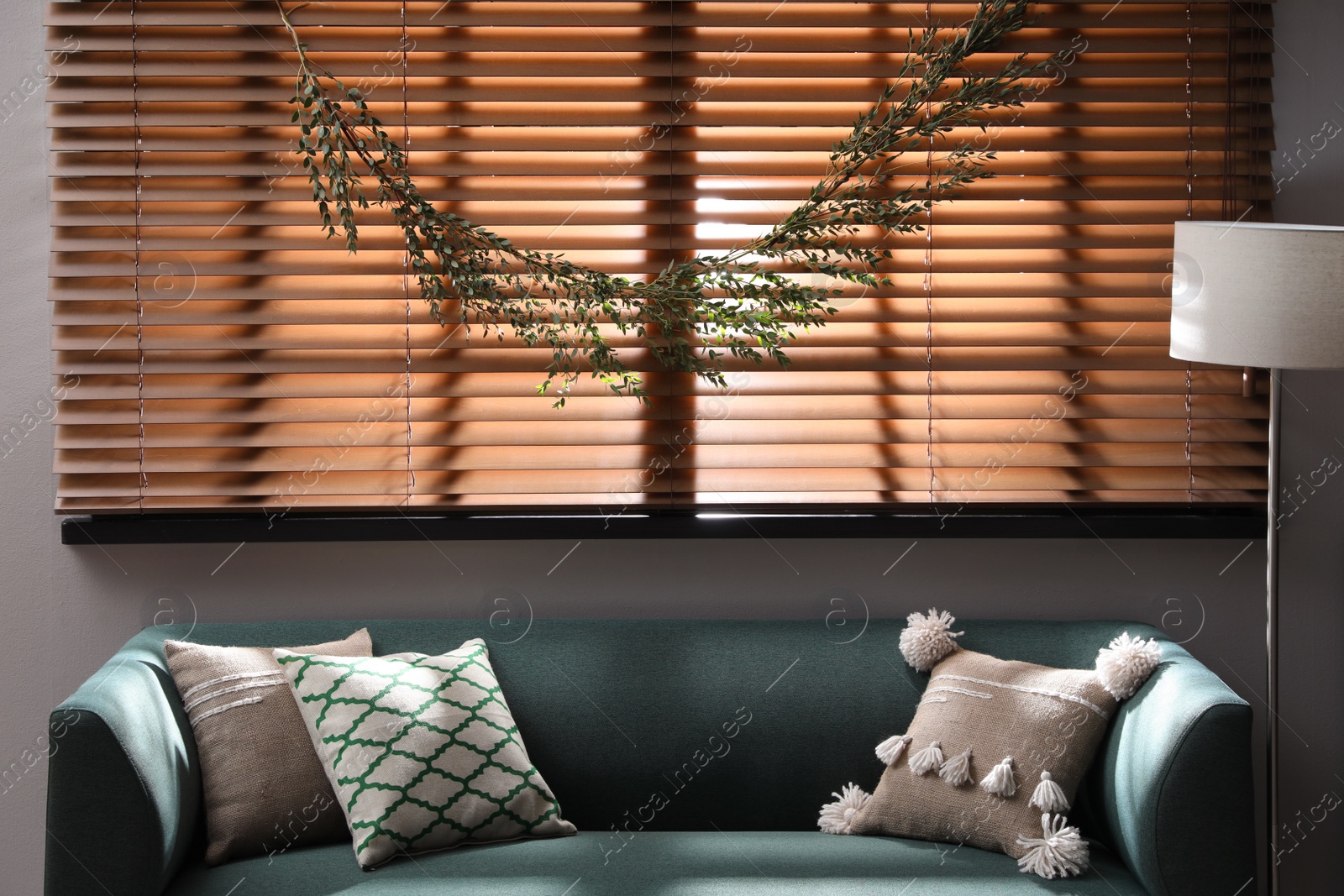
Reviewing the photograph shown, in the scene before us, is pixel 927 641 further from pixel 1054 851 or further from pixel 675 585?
pixel 675 585

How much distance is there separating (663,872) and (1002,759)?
0.69 m

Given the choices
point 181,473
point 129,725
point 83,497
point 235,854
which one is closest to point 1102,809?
Answer: point 235,854

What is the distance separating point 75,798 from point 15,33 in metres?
1.75

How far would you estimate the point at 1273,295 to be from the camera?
1936 millimetres

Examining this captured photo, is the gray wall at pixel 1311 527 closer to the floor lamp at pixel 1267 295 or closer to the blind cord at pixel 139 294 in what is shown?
the floor lamp at pixel 1267 295

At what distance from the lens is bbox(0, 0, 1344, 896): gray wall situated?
2488 mm

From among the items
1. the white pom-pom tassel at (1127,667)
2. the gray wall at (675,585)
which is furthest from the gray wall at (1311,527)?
the white pom-pom tassel at (1127,667)

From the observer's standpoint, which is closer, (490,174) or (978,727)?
(978,727)

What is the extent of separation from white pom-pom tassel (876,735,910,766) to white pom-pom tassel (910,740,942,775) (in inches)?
1.5

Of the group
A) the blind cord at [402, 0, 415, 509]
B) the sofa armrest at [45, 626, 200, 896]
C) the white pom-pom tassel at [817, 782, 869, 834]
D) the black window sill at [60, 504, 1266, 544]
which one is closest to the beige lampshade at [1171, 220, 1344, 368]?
the black window sill at [60, 504, 1266, 544]

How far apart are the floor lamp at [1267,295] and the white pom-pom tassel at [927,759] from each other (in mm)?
925

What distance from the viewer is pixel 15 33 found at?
241 centimetres

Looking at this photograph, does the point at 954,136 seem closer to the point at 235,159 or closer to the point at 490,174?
the point at 490,174

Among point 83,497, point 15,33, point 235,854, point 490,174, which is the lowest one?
point 235,854
